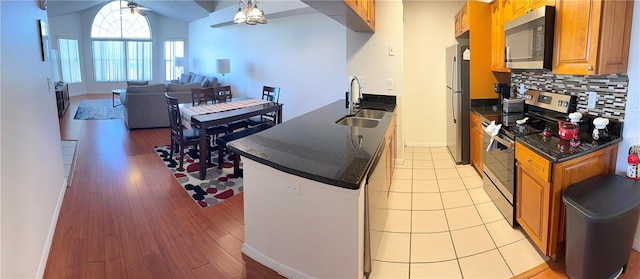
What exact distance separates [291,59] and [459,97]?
3950mm

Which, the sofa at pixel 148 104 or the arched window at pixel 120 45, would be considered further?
the arched window at pixel 120 45

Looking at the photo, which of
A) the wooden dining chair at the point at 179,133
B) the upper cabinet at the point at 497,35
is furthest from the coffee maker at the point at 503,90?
the wooden dining chair at the point at 179,133

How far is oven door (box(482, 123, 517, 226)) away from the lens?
2.63m

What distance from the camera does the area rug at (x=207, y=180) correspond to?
3.34 meters

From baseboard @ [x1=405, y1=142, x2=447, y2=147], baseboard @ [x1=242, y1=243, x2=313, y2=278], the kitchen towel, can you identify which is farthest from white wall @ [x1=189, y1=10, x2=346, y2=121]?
baseboard @ [x1=242, y1=243, x2=313, y2=278]

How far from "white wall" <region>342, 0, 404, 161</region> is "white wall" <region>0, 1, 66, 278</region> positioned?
302 cm

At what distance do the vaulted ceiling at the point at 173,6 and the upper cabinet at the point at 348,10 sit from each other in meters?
6.25

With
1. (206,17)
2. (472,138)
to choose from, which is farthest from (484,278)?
(206,17)

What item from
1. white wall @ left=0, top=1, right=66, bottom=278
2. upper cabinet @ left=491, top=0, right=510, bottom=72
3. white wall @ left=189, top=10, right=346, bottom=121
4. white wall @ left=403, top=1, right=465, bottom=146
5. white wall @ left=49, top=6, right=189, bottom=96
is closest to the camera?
white wall @ left=0, top=1, right=66, bottom=278

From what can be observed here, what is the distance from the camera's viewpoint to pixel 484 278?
2055 mm

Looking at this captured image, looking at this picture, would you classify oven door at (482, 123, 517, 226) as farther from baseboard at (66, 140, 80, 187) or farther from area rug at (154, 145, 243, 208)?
baseboard at (66, 140, 80, 187)

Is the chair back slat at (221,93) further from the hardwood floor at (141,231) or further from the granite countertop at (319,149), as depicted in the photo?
the granite countertop at (319,149)

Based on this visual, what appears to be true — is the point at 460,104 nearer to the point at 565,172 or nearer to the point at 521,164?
the point at 521,164

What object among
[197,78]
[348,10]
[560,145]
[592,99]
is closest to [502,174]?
[560,145]
